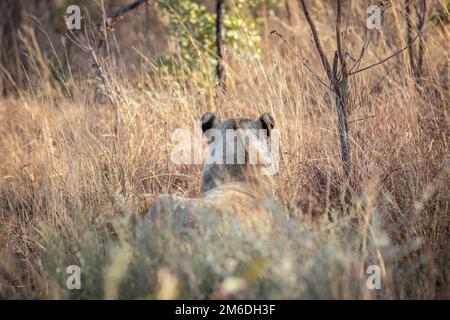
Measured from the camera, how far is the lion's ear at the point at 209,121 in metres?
4.38

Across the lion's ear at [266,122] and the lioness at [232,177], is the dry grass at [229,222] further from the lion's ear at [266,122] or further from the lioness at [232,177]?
the lion's ear at [266,122]

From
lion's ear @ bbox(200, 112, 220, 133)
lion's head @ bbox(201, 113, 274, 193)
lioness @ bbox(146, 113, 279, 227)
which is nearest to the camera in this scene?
lioness @ bbox(146, 113, 279, 227)

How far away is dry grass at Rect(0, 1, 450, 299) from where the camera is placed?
295 centimetres

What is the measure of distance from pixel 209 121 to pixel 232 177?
0.51 metres

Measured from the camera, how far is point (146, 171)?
5.18 metres

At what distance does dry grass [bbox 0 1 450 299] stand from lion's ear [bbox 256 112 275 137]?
0.39 meters

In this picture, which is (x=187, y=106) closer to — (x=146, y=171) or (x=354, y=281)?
(x=146, y=171)

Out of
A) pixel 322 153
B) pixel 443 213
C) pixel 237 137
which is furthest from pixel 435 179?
pixel 237 137

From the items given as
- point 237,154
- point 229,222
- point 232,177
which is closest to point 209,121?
point 237,154

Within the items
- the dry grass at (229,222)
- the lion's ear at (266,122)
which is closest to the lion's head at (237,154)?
the lion's ear at (266,122)

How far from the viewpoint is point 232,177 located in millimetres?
4148

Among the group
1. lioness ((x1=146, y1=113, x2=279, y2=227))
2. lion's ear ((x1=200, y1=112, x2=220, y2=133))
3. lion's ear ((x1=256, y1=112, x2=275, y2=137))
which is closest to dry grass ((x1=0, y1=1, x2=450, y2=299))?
lioness ((x1=146, y1=113, x2=279, y2=227))

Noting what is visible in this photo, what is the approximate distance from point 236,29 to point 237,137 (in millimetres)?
3882

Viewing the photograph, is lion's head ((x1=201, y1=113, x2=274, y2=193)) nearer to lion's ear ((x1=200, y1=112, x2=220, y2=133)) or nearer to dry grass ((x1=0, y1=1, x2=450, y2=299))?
lion's ear ((x1=200, y1=112, x2=220, y2=133))
